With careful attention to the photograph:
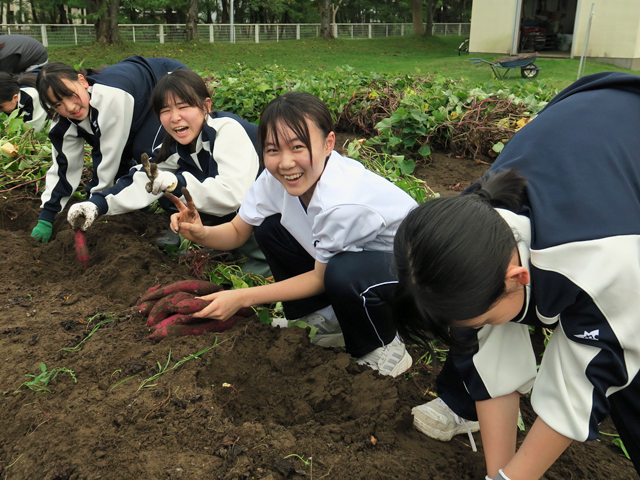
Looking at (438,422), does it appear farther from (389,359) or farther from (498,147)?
(498,147)

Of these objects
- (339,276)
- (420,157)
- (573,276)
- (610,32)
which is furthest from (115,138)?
(610,32)

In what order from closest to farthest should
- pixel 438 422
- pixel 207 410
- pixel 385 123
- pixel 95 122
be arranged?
pixel 207 410
pixel 438 422
pixel 95 122
pixel 385 123

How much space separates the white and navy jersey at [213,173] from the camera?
8.09 feet

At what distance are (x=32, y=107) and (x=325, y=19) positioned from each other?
65.3 ft

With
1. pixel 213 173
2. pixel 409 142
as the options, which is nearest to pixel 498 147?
pixel 409 142

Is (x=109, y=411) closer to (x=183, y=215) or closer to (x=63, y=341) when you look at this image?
(x=63, y=341)

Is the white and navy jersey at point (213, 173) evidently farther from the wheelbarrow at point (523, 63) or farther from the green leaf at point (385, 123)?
the wheelbarrow at point (523, 63)

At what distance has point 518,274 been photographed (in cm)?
106

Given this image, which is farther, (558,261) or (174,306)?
(174,306)

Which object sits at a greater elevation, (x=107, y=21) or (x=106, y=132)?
(x=107, y=21)

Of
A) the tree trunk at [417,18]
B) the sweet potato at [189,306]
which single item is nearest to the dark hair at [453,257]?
the sweet potato at [189,306]

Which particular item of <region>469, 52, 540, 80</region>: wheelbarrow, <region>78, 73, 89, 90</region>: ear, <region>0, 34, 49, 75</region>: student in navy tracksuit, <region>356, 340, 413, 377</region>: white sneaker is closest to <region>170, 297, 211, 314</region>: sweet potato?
<region>356, 340, 413, 377</region>: white sneaker

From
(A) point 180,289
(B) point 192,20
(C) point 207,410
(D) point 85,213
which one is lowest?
(C) point 207,410

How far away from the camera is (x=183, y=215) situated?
1996mm
